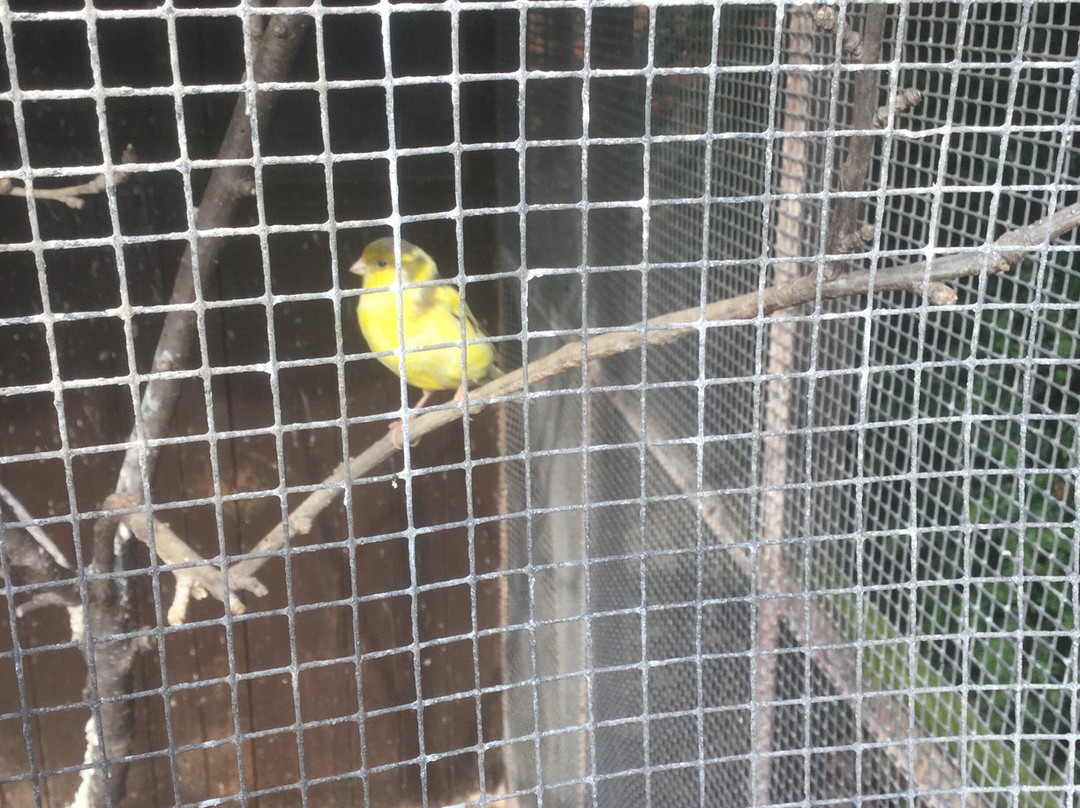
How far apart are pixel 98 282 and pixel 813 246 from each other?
1.71m

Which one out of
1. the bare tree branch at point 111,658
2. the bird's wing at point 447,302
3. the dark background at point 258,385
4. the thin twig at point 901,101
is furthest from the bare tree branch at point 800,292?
the dark background at point 258,385

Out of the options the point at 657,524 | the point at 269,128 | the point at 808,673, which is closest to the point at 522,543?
the point at 657,524

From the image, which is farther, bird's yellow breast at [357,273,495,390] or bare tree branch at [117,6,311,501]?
bird's yellow breast at [357,273,495,390]

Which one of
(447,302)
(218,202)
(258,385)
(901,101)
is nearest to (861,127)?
(901,101)

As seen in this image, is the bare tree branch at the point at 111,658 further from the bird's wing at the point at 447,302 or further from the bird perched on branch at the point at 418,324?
the bird's wing at the point at 447,302

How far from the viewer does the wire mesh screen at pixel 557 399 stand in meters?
0.75

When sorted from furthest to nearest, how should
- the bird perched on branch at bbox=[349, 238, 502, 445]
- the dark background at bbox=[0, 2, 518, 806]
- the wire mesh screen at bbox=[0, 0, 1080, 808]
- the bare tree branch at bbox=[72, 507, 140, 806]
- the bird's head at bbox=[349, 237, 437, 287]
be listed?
1. the dark background at bbox=[0, 2, 518, 806]
2. the bird's head at bbox=[349, 237, 437, 287]
3. the bird perched on branch at bbox=[349, 238, 502, 445]
4. the bare tree branch at bbox=[72, 507, 140, 806]
5. the wire mesh screen at bbox=[0, 0, 1080, 808]

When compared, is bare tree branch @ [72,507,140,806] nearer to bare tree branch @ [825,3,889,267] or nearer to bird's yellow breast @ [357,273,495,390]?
bird's yellow breast @ [357,273,495,390]

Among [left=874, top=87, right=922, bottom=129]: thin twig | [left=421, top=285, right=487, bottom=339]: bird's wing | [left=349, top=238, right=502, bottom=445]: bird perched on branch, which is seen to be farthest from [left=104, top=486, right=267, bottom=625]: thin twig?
[left=874, top=87, right=922, bottom=129]: thin twig

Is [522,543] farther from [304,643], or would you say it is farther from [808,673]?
[808,673]

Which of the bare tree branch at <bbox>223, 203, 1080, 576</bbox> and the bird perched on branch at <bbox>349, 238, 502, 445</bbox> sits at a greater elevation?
the bare tree branch at <bbox>223, 203, 1080, 576</bbox>

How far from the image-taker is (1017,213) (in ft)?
4.47

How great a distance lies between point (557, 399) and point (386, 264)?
28.4 inches

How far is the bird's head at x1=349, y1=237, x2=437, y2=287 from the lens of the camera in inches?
72.4
